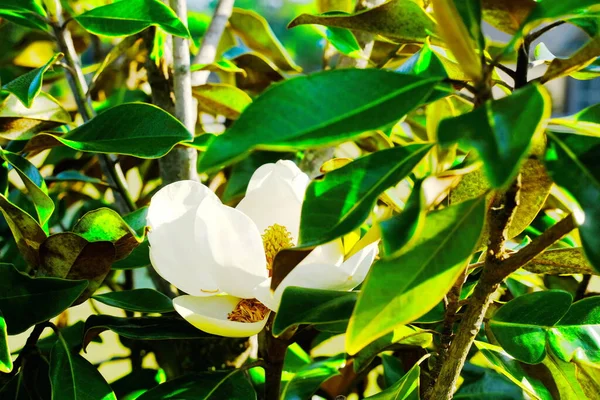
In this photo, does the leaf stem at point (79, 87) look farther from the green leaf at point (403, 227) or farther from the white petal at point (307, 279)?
the green leaf at point (403, 227)

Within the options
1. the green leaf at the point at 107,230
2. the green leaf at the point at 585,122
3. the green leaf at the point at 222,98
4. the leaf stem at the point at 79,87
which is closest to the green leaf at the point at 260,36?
the green leaf at the point at 222,98

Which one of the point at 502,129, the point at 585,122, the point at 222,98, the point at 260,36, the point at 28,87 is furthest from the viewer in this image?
the point at 260,36

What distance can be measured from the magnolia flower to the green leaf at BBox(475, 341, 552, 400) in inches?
6.5

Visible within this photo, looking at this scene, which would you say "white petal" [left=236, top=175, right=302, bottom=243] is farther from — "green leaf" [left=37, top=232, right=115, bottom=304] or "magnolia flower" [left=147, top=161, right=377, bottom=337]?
"green leaf" [left=37, top=232, right=115, bottom=304]

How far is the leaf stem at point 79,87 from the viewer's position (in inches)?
34.8

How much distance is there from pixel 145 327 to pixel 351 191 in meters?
0.30

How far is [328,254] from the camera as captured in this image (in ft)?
1.87

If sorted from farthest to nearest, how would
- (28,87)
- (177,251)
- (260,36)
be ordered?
(260,36)
(28,87)
(177,251)

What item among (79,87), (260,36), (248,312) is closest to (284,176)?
(248,312)

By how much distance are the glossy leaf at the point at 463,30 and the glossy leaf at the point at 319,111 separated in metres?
0.03

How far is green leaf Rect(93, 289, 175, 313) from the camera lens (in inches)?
27.6

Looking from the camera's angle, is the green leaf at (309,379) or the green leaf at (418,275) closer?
the green leaf at (418,275)

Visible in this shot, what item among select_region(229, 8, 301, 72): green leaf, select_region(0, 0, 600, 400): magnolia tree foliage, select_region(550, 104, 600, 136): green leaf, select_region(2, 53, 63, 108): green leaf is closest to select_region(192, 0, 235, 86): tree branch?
select_region(0, 0, 600, 400): magnolia tree foliage

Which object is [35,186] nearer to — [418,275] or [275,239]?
[275,239]
